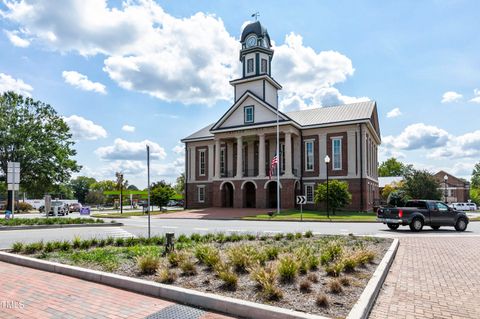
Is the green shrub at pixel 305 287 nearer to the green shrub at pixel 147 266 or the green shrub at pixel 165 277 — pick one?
the green shrub at pixel 165 277

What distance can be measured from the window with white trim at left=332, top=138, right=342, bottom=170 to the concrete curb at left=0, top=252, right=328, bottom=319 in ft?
113

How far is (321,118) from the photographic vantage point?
4172 cm

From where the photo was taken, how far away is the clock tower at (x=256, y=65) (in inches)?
1746

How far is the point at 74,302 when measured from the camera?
5949mm

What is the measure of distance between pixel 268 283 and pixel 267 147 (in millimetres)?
37598

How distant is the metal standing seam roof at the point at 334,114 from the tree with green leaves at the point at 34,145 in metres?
27.5

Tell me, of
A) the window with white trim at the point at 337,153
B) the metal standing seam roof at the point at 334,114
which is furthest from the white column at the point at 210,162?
the window with white trim at the point at 337,153

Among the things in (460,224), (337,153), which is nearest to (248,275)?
(460,224)

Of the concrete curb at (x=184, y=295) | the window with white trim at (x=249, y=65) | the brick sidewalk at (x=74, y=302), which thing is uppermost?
the window with white trim at (x=249, y=65)

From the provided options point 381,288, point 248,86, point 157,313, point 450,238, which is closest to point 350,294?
point 381,288

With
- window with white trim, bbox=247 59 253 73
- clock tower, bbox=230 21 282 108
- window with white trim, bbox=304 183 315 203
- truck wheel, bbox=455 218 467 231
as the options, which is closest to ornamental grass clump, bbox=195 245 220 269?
truck wheel, bbox=455 218 467 231

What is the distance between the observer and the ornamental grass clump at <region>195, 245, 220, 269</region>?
7.76 m

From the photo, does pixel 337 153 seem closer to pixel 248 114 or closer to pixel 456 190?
pixel 248 114

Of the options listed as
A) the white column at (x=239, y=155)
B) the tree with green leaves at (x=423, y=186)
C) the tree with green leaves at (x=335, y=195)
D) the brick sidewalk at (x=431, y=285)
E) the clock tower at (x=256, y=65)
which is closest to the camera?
the brick sidewalk at (x=431, y=285)
